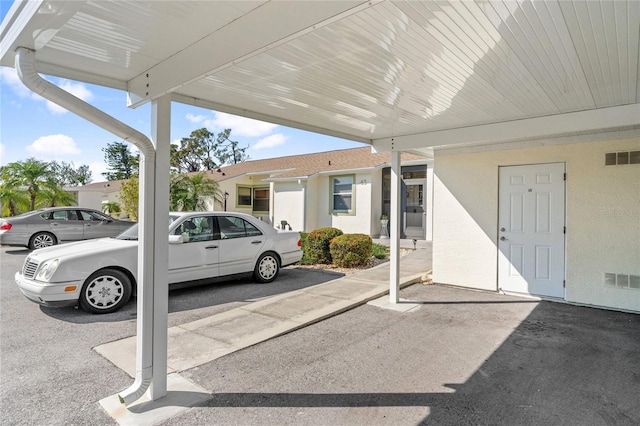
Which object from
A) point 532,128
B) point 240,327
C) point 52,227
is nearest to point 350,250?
point 240,327

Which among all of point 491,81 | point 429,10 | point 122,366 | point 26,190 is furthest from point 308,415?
point 26,190

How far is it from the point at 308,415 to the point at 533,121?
479cm

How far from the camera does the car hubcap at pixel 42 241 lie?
454 inches

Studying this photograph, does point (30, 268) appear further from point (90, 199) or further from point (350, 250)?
point (90, 199)

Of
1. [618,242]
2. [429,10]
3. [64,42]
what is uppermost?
[429,10]

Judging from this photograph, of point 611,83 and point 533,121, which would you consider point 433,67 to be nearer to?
point 611,83

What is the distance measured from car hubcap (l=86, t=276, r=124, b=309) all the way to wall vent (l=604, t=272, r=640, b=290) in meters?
7.69

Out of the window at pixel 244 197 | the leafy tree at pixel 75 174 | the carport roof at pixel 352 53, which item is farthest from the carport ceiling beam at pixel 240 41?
the leafy tree at pixel 75 174

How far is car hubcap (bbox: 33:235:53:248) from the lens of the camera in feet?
37.8

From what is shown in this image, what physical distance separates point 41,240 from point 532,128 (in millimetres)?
13995

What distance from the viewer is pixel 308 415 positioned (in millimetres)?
2855

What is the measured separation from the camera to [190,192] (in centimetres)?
1739

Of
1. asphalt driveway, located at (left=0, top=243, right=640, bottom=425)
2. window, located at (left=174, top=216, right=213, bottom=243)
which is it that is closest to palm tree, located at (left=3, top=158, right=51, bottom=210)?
asphalt driveway, located at (left=0, top=243, right=640, bottom=425)

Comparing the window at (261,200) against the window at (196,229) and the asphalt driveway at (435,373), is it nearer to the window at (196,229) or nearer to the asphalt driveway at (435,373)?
the window at (196,229)
